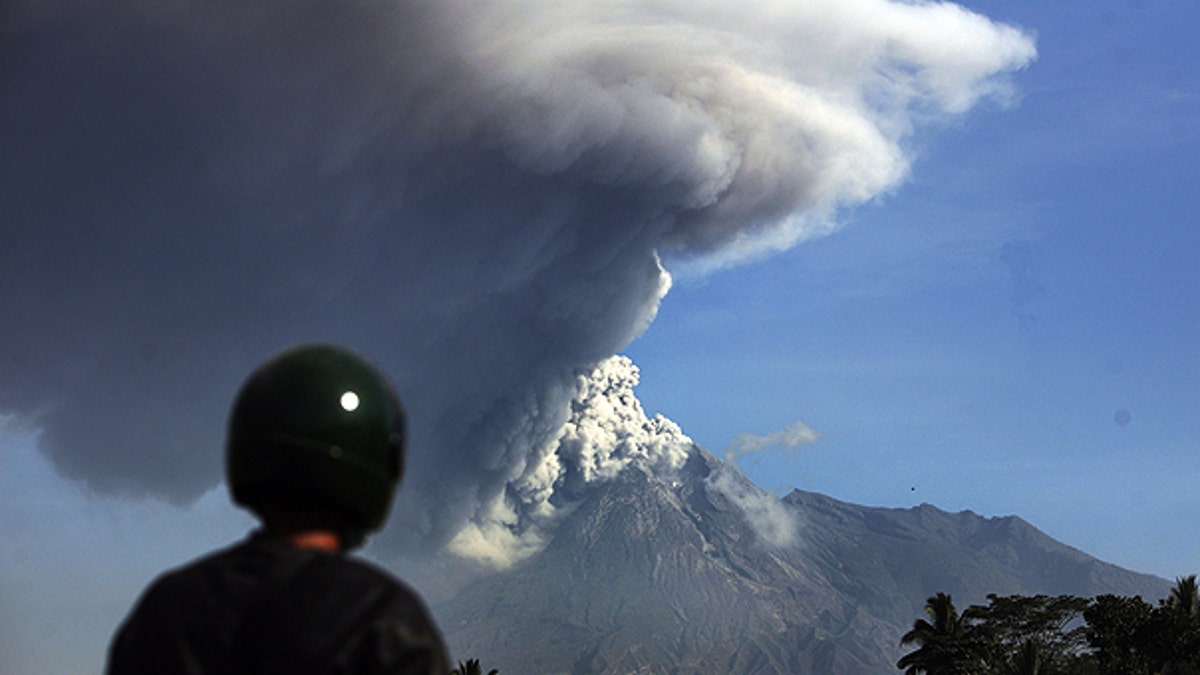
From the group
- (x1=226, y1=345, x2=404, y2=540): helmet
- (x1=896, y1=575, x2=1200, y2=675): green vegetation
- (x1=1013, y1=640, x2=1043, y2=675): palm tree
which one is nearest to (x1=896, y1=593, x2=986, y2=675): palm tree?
(x1=896, y1=575, x2=1200, y2=675): green vegetation

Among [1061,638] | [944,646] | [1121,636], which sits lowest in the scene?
[1121,636]

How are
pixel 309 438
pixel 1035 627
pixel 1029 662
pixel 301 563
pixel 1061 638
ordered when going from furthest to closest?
1. pixel 1035 627
2. pixel 1061 638
3. pixel 1029 662
4. pixel 309 438
5. pixel 301 563

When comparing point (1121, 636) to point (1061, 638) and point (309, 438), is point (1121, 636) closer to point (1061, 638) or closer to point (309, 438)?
point (1061, 638)

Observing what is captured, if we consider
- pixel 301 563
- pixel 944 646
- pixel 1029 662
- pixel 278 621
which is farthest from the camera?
pixel 1029 662

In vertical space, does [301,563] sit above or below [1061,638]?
below

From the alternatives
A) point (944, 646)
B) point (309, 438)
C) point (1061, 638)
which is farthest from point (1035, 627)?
point (309, 438)

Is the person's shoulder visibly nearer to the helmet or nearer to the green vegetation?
the helmet

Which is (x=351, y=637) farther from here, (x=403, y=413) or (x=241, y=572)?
(x=403, y=413)
